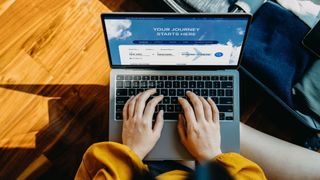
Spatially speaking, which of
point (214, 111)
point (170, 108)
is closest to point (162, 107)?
point (170, 108)

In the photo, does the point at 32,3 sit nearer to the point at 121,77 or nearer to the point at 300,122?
the point at 121,77

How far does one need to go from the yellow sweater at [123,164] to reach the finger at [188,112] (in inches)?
3.8

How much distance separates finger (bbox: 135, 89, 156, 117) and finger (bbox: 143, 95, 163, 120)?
0.01 meters

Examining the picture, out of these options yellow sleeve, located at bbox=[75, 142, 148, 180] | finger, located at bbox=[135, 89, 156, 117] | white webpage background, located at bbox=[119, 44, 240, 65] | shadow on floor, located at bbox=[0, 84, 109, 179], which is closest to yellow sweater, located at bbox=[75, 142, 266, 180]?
yellow sleeve, located at bbox=[75, 142, 148, 180]

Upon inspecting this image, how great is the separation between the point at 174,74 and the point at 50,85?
0.44 m

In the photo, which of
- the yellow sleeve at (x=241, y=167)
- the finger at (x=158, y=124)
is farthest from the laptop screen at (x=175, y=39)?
the yellow sleeve at (x=241, y=167)

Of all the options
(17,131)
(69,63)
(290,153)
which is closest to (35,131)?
(17,131)

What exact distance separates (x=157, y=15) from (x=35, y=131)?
0.59m

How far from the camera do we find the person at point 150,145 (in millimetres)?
844

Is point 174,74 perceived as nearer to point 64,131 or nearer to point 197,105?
point 197,105

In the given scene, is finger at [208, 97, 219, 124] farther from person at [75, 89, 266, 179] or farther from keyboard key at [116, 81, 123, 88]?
keyboard key at [116, 81, 123, 88]

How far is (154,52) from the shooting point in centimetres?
92

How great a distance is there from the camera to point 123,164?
33.5 inches

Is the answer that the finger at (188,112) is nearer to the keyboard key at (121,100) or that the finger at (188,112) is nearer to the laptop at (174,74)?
the laptop at (174,74)
